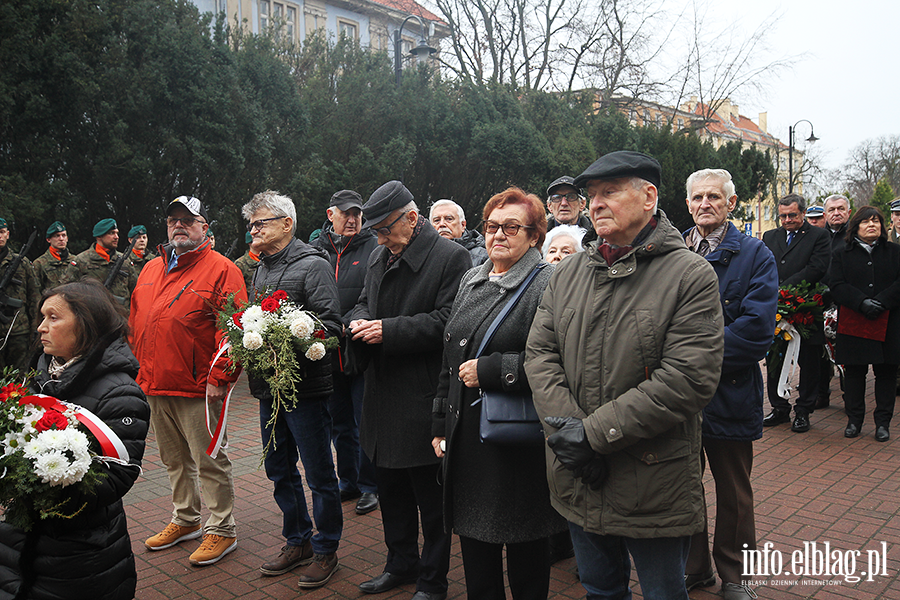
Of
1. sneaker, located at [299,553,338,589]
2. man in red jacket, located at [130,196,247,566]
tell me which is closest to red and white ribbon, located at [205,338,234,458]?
man in red jacket, located at [130,196,247,566]

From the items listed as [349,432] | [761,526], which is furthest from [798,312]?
[349,432]

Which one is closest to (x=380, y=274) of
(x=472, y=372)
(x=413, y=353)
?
(x=413, y=353)

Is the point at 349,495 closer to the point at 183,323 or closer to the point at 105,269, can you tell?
the point at 183,323

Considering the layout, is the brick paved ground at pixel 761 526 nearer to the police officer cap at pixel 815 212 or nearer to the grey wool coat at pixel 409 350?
the grey wool coat at pixel 409 350

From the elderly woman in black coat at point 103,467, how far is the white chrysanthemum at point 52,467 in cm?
20

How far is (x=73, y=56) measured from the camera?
32.9 ft

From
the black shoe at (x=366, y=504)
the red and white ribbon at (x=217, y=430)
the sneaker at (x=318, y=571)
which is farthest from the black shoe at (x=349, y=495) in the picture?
the red and white ribbon at (x=217, y=430)

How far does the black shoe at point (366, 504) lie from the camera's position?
5215mm

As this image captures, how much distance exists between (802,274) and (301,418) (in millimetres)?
6112

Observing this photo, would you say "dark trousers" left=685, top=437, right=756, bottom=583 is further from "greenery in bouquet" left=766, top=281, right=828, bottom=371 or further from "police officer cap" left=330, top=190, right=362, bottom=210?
"greenery in bouquet" left=766, top=281, right=828, bottom=371

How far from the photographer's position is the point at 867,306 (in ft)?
22.6

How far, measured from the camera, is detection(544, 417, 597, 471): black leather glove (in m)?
2.42

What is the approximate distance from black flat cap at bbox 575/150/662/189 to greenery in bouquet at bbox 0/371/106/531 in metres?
2.27

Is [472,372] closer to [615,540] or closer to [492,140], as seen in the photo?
[615,540]
